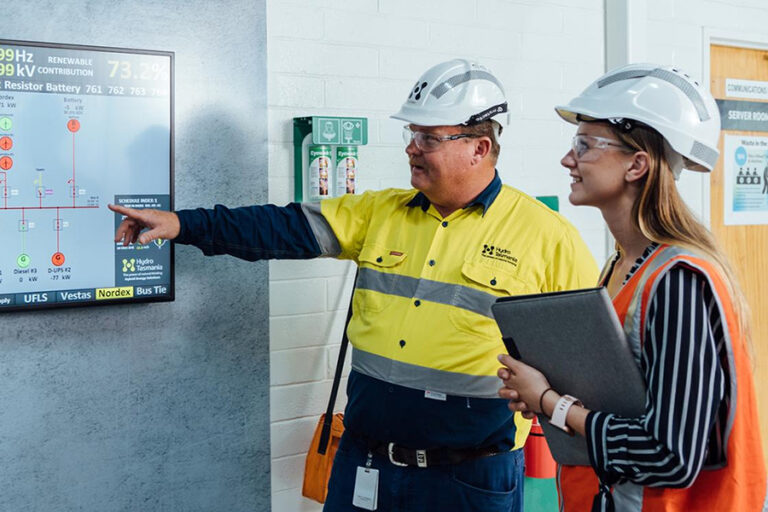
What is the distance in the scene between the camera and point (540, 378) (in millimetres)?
1478

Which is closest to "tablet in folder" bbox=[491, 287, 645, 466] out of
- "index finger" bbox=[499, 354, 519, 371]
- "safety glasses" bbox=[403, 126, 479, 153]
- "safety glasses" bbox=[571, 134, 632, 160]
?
"index finger" bbox=[499, 354, 519, 371]

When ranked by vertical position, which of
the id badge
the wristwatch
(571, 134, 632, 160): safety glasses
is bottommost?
the id badge

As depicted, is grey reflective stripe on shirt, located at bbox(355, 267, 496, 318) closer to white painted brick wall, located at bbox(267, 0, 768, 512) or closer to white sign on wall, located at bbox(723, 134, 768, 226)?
white painted brick wall, located at bbox(267, 0, 768, 512)

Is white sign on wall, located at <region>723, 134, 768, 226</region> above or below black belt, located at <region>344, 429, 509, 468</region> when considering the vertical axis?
above

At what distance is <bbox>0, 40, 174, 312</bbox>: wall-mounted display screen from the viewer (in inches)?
86.6

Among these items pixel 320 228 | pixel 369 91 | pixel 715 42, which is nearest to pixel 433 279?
pixel 320 228

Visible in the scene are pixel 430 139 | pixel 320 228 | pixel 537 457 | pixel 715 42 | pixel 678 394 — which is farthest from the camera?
pixel 715 42

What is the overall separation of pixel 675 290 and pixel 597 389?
235 millimetres

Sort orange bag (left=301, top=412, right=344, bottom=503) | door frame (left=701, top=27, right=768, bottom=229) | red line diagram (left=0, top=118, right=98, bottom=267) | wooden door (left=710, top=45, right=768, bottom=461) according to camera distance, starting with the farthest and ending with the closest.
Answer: wooden door (left=710, top=45, right=768, bottom=461) < door frame (left=701, top=27, right=768, bottom=229) < orange bag (left=301, top=412, right=344, bottom=503) < red line diagram (left=0, top=118, right=98, bottom=267)

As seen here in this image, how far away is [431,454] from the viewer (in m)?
2.08

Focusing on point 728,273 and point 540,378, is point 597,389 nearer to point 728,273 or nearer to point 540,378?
point 540,378

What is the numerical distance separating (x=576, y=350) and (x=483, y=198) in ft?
2.85

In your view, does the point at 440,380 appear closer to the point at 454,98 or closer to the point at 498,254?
the point at 498,254

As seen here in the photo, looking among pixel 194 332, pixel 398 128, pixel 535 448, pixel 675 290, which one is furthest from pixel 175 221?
pixel 535 448
